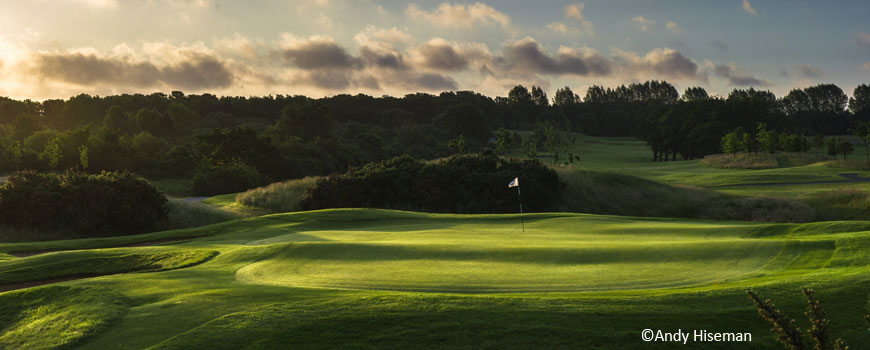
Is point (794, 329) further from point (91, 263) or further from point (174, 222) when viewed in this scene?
point (174, 222)

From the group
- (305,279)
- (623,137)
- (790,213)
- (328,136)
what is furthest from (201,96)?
(305,279)

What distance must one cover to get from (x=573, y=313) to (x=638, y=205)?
36.4 metres

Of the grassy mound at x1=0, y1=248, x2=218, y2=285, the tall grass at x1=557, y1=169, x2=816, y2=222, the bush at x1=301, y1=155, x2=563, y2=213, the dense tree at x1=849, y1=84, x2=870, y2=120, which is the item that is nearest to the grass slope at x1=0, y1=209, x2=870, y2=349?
the grassy mound at x1=0, y1=248, x2=218, y2=285

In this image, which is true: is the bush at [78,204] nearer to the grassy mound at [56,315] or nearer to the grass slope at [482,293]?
the grass slope at [482,293]

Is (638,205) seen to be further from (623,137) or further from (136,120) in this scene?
(623,137)

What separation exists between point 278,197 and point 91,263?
2666 centimetres

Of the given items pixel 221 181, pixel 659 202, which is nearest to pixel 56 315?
pixel 659 202

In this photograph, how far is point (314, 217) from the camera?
29.0m

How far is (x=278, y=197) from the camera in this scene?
43250 mm

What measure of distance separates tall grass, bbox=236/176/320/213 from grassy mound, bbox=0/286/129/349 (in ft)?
102

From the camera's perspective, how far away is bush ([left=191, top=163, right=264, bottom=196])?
185 feet

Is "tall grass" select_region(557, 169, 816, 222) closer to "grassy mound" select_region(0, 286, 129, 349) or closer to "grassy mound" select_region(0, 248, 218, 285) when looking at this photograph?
"grassy mound" select_region(0, 248, 218, 285)

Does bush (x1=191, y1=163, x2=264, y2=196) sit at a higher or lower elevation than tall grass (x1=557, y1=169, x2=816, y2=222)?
higher

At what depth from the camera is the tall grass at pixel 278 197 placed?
138 ft
